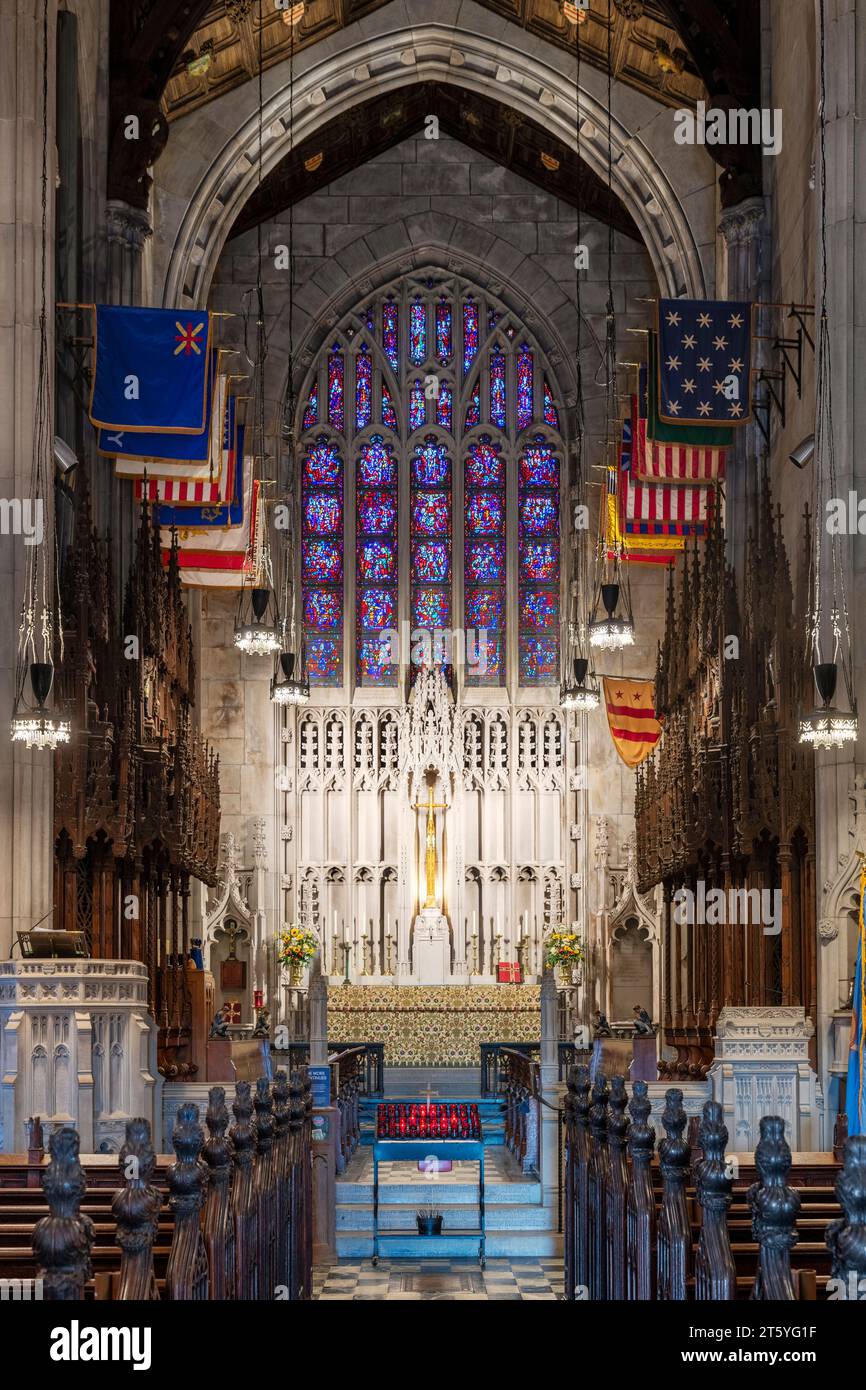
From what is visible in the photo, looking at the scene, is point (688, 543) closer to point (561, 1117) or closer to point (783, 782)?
point (783, 782)

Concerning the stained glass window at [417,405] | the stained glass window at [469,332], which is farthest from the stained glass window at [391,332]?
the stained glass window at [469,332]

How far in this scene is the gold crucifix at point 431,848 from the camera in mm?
29406

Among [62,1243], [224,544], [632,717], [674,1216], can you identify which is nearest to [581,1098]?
[674,1216]

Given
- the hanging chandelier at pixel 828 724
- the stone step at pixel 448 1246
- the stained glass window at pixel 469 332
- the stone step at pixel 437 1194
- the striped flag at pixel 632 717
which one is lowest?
the stone step at pixel 448 1246

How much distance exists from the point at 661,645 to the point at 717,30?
8325 mm

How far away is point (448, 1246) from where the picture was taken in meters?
14.0

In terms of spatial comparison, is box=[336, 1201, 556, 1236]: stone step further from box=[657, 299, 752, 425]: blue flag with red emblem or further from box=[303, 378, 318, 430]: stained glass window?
box=[303, 378, 318, 430]: stained glass window

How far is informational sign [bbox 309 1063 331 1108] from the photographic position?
49.8 feet

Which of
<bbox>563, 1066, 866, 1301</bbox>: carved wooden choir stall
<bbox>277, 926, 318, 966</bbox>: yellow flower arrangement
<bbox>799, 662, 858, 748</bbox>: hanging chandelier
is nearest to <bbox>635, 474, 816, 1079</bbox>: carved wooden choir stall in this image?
<bbox>799, 662, 858, 748</bbox>: hanging chandelier

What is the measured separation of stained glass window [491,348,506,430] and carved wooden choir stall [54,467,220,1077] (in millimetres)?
10080

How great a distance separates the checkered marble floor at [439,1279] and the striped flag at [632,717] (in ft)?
44.2

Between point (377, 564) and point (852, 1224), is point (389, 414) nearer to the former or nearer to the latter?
point (377, 564)

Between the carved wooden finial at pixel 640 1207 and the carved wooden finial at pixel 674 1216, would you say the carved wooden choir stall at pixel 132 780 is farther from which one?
the carved wooden finial at pixel 674 1216
